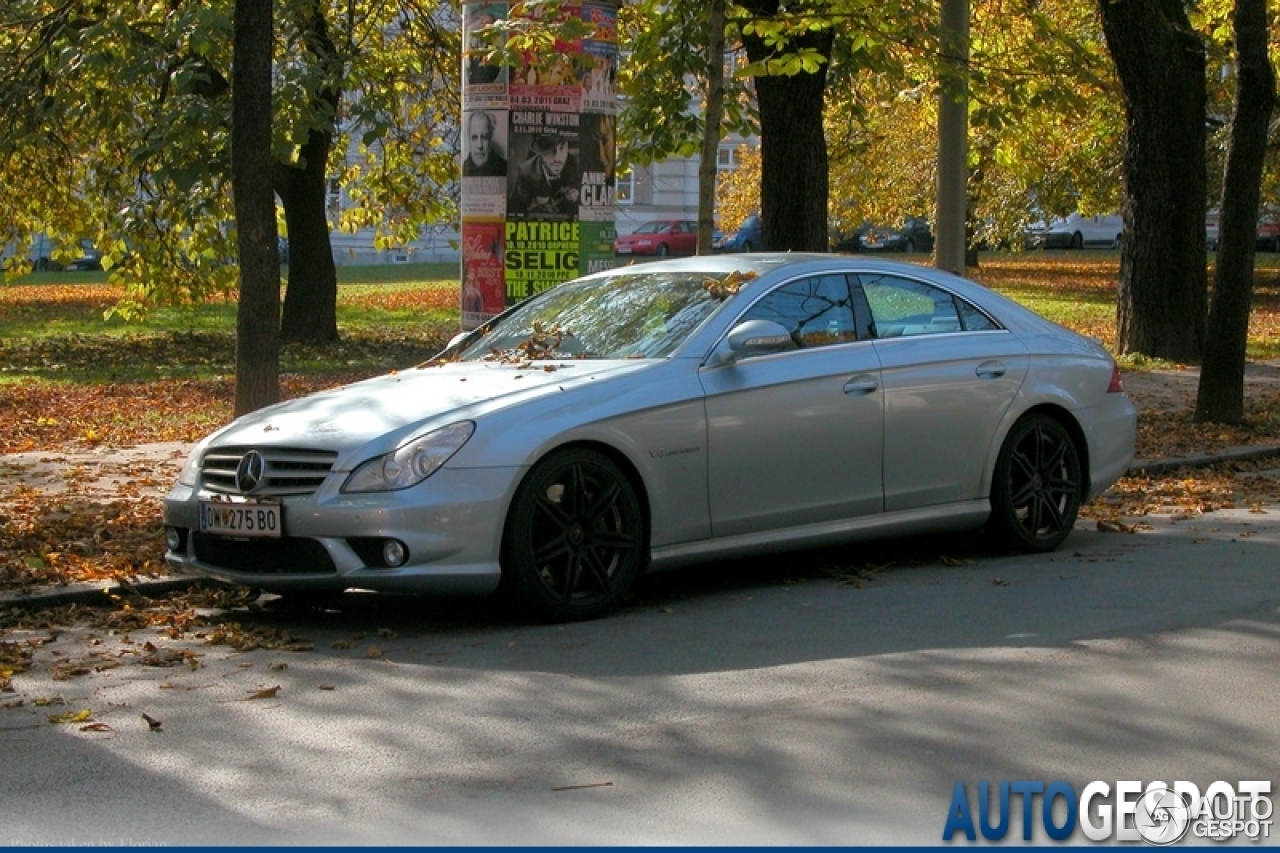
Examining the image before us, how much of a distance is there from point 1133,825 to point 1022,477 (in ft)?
16.0

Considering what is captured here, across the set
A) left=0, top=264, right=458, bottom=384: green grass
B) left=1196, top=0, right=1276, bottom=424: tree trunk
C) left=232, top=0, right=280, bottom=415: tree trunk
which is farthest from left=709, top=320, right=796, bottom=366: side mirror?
left=0, top=264, right=458, bottom=384: green grass

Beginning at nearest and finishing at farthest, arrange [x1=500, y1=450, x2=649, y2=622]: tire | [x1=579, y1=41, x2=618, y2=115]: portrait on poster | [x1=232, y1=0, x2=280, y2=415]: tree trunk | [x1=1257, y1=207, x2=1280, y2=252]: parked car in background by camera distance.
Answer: [x1=500, y1=450, x2=649, y2=622]: tire
[x1=232, y1=0, x2=280, y2=415]: tree trunk
[x1=579, y1=41, x2=618, y2=115]: portrait on poster
[x1=1257, y1=207, x2=1280, y2=252]: parked car in background

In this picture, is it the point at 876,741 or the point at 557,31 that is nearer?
A: the point at 876,741

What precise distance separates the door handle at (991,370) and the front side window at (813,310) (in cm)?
79

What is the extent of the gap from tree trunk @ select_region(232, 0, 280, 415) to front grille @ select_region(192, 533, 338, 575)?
2.88 meters

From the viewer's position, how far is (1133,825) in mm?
5262

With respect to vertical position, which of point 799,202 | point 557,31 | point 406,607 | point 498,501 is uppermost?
point 557,31

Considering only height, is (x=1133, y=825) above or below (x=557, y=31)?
below

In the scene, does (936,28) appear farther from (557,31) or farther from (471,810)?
(471,810)

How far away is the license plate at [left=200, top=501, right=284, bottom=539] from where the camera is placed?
25.7 feet

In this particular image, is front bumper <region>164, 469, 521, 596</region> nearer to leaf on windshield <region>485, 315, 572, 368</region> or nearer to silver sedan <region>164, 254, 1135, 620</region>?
silver sedan <region>164, 254, 1135, 620</region>

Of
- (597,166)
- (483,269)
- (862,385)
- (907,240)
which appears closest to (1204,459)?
(597,166)

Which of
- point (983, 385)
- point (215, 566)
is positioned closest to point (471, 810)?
point (215, 566)

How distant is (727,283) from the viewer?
30.2 feet
